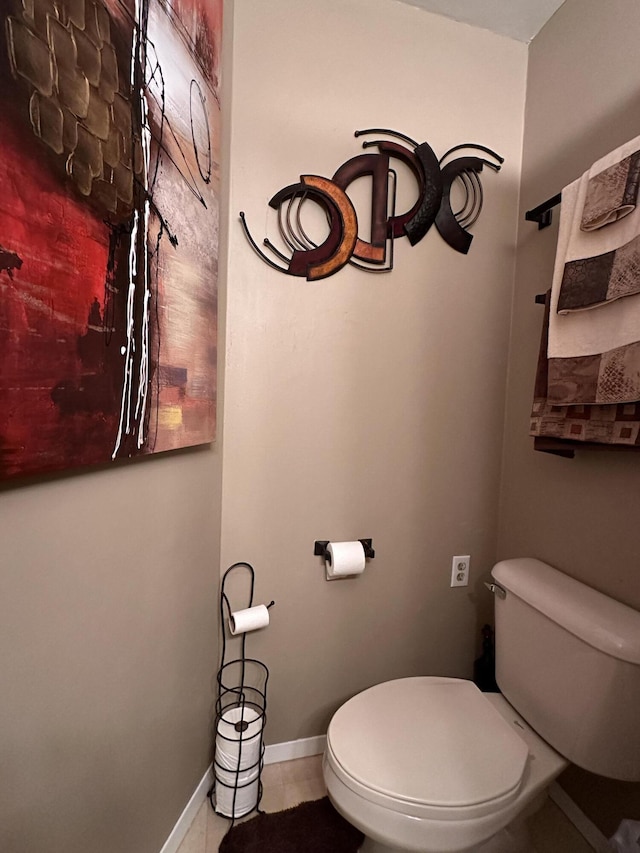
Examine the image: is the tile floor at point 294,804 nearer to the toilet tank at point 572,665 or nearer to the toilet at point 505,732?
the toilet at point 505,732

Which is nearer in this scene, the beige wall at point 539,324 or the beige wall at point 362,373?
the beige wall at point 539,324

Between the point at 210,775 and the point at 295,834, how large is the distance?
0.32 meters

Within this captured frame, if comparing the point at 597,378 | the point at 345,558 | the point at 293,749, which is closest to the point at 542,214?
the point at 597,378

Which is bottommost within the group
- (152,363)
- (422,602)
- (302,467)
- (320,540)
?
(422,602)

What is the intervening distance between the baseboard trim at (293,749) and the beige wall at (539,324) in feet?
2.66

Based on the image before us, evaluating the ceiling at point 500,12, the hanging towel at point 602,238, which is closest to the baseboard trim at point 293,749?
the hanging towel at point 602,238

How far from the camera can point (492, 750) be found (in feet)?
3.28

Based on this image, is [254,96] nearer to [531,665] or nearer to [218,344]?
[218,344]

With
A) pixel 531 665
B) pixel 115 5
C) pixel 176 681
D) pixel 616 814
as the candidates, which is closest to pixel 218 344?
pixel 115 5

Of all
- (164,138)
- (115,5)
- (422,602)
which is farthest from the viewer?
(422,602)

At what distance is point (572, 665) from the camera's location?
3.34 ft

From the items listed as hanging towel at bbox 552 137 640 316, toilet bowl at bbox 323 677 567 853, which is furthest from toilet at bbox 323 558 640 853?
hanging towel at bbox 552 137 640 316

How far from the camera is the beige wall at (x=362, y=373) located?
128 cm

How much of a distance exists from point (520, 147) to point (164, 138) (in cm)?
126
